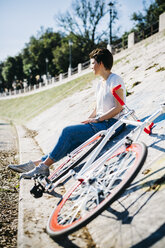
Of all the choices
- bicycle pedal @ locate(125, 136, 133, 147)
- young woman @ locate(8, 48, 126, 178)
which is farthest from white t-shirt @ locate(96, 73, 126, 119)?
bicycle pedal @ locate(125, 136, 133, 147)

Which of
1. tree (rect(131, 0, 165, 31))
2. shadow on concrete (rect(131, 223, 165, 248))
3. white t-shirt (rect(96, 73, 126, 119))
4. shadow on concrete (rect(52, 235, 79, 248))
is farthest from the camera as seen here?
tree (rect(131, 0, 165, 31))

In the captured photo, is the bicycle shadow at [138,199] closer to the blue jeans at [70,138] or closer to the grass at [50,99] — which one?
the blue jeans at [70,138]

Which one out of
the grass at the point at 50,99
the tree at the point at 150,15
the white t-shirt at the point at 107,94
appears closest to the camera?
the white t-shirt at the point at 107,94

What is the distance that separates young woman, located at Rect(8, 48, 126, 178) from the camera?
2.92 metres

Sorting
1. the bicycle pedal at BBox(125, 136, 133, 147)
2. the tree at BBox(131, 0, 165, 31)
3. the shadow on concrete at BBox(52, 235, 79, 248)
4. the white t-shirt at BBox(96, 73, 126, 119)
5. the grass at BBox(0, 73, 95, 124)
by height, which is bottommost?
the grass at BBox(0, 73, 95, 124)

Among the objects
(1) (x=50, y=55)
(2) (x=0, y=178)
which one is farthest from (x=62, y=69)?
(2) (x=0, y=178)

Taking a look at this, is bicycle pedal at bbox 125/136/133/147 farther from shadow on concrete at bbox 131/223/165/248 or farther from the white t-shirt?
the white t-shirt

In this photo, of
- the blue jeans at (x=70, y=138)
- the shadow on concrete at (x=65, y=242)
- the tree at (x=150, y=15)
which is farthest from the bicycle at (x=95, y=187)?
the tree at (x=150, y=15)

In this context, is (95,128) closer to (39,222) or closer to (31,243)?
(39,222)

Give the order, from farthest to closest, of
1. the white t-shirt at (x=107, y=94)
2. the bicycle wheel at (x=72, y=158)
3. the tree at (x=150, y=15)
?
the tree at (x=150, y=15) → the white t-shirt at (x=107, y=94) → the bicycle wheel at (x=72, y=158)

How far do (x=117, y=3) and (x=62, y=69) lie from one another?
17.4 meters

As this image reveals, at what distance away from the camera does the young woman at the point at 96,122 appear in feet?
9.59

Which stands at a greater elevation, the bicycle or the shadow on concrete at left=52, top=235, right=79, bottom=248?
the bicycle

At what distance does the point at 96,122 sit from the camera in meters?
3.09
